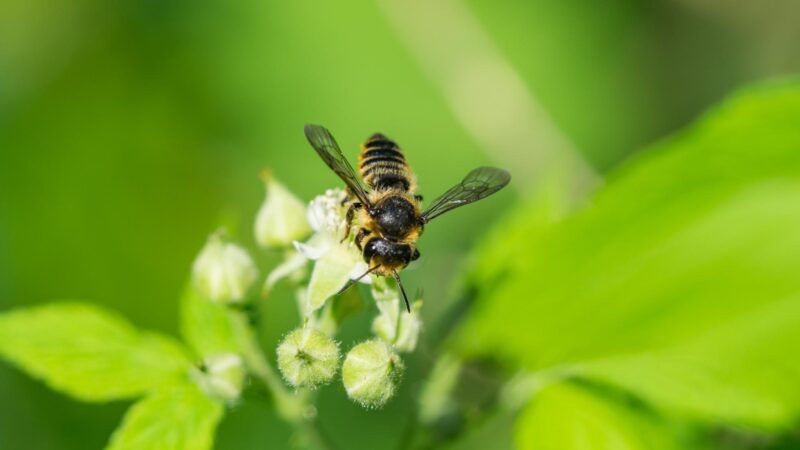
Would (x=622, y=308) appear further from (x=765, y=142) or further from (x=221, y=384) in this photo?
(x=221, y=384)

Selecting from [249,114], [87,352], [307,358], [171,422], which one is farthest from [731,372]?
[249,114]

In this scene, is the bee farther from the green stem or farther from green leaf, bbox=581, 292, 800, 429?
green leaf, bbox=581, 292, 800, 429

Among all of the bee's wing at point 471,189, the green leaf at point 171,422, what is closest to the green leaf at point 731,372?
the bee's wing at point 471,189

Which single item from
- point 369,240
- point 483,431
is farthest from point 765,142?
point 483,431

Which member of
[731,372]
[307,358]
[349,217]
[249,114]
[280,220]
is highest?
[249,114]

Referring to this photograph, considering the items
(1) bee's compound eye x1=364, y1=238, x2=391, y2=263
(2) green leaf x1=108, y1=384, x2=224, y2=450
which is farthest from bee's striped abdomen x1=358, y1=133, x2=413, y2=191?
(2) green leaf x1=108, y1=384, x2=224, y2=450

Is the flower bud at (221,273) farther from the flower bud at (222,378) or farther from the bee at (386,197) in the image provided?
the bee at (386,197)

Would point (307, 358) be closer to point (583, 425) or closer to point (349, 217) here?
point (349, 217)
